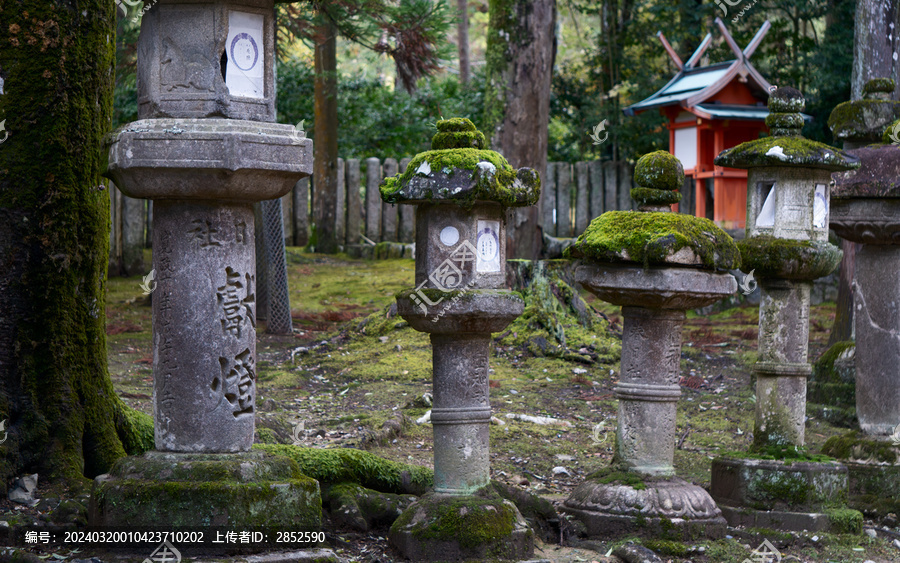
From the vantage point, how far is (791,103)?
5.72 metres

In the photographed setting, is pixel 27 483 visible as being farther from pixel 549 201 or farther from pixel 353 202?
pixel 549 201

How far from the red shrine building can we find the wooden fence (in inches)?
75.1

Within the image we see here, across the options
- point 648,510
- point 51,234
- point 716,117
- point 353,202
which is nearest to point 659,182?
point 648,510

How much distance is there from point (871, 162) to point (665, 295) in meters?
2.36

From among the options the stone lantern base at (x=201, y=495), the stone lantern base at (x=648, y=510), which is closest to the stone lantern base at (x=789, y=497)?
the stone lantern base at (x=648, y=510)

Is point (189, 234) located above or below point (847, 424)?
above

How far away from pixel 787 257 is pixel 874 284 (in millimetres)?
1492

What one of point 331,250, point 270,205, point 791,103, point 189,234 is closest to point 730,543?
point 791,103

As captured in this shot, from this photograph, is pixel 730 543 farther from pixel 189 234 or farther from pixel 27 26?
pixel 27 26

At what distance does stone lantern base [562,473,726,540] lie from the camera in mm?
4766

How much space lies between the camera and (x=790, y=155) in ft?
17.9

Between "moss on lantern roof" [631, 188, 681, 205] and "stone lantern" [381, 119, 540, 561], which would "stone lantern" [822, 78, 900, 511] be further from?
"stone lantern" [381, 119, 540, 561]

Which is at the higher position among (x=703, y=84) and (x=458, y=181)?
(x=703, y=84)

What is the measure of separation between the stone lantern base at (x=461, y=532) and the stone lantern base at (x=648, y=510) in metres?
0.67
